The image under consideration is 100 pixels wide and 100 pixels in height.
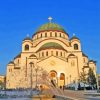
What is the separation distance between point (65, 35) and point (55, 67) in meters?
15.7

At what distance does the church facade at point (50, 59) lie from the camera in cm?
7081

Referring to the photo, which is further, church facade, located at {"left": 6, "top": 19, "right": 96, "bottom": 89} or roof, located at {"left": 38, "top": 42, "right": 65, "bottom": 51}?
roof, located at {"left": 38, "top": 42, "right": 65, "bottom": 51}

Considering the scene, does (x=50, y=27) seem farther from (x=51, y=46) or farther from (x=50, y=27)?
(x=51, y=46)

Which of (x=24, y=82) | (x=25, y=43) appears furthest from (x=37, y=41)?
(x=24, y=82)

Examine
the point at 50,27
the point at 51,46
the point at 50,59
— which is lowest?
the point at 50,59

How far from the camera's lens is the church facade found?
7081 centimetres

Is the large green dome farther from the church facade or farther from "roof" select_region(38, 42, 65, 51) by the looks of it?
"roof" select_region(38, 42, 65, 51)

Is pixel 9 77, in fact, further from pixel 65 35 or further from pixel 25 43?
pixel 65 35

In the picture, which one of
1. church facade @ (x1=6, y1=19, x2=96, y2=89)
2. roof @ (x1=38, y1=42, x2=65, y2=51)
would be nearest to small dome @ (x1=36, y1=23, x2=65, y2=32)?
church facade @ (x1=6, y1=19, x2=96, y2=89)

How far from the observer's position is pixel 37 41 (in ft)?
264

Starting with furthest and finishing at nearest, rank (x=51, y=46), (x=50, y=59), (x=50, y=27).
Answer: (x=50, y=27)
(x=51, y=46)
(x=50, y=59)

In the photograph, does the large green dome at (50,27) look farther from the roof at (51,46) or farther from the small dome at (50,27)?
the roof at (51,46)

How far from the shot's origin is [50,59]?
7075cm

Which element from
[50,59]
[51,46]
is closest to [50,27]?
[51,46]
